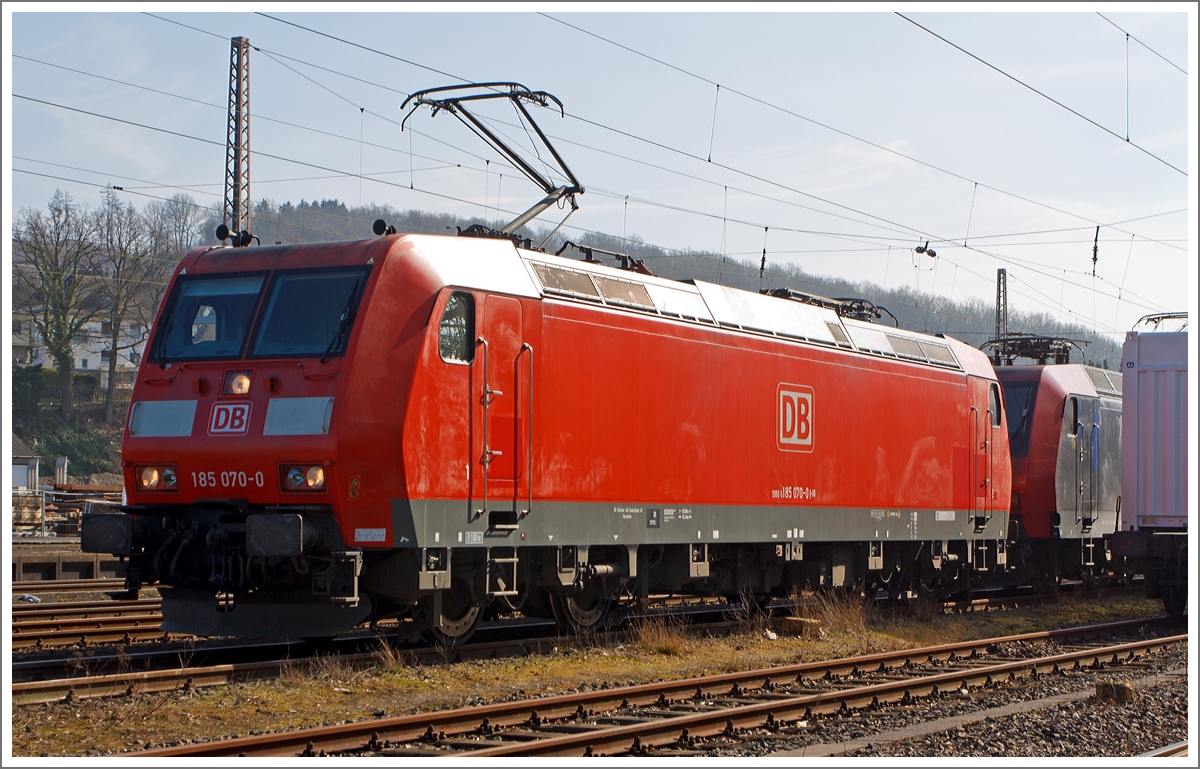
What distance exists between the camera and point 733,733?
9109 mm

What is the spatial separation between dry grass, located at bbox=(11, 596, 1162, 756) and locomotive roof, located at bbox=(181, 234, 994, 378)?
11.8ft

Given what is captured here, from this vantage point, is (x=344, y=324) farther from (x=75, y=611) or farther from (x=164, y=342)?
(x=75, y=611)

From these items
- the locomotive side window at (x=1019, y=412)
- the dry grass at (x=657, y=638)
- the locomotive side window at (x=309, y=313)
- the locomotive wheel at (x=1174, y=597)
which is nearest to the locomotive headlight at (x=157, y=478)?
the locomotive side window at (x=309, y=313)

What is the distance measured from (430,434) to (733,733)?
12.2ft

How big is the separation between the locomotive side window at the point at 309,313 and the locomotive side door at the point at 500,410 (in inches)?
51.2

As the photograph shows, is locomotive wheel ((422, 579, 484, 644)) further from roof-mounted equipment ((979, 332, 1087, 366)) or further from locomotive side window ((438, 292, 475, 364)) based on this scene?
roof-mounted equipment ((979, 332, 1087, 366))

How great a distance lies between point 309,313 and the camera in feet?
35.9

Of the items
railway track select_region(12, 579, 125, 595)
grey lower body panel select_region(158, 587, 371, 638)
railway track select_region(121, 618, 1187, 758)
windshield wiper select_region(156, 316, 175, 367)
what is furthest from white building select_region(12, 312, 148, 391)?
railway track select_region(121, 618, 1187, 758)

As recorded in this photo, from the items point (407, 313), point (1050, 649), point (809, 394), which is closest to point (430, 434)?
point (407, 313)

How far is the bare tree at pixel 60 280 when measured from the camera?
178ft

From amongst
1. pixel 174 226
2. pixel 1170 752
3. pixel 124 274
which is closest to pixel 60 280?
pixel 124 274

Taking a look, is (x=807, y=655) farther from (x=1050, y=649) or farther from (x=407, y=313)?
(x=407, y=313)

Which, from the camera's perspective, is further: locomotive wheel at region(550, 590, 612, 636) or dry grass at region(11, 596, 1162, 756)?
locomotive wheel at region(550, 590, 612, 636)

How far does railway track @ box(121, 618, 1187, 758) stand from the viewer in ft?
26.1
